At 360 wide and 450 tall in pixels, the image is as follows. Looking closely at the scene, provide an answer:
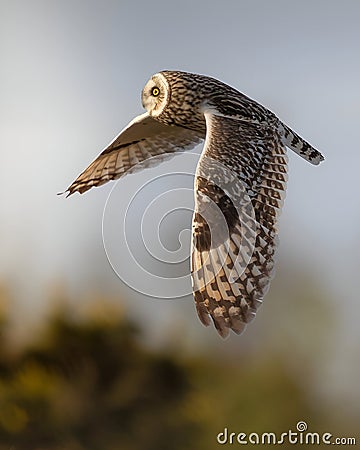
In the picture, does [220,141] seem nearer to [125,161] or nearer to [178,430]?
[125,161]

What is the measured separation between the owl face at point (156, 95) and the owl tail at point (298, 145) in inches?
11.5

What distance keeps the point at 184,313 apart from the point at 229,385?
363 mm

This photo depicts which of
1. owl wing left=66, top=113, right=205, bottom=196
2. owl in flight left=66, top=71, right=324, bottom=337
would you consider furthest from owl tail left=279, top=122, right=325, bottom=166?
owl wing left=66, top=113, right=205, bottom=196

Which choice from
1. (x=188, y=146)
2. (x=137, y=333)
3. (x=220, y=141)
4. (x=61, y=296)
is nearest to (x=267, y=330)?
(x=137, y=333)

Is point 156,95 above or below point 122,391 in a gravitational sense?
above

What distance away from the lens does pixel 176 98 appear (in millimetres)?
1911

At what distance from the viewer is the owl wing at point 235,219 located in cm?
149

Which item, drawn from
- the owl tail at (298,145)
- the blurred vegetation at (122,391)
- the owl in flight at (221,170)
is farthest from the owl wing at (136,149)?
the blurred vegetation at (122,391)

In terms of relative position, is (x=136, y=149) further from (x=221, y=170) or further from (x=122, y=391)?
(x=122, y=391)

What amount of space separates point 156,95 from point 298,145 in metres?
0.37

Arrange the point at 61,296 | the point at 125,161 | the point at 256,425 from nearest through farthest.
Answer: the point at 125,161 → the point at 256,425 → the point at 61,296

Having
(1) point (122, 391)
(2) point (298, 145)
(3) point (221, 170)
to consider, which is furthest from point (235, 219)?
(1) point (122, 391)

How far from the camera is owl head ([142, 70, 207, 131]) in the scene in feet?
6.23

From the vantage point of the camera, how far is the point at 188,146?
6.92ft
